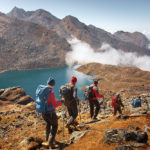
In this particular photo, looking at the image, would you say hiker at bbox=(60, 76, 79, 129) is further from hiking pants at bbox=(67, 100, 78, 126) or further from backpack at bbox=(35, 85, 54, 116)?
backpack at bbox=(35, 85, 54, 116)

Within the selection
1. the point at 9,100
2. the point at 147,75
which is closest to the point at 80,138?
the point at 9,100

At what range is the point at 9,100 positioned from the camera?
5647 centimetres

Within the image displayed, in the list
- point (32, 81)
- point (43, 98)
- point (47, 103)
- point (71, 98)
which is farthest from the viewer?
point (32, 81)

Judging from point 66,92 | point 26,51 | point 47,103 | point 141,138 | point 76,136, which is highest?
point 26,51

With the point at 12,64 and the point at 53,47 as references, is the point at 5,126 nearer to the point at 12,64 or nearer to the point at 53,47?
the point at 12,64

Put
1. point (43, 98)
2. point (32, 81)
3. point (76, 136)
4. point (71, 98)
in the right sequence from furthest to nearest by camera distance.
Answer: point (32, 81), point (71, 98), point (76, 136), point (43, 98)

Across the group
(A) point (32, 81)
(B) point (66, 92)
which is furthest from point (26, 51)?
(B) point (66, 92)

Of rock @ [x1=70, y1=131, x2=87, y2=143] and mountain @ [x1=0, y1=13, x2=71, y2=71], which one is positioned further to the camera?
mountain @ [x1=0, y1=13, x2=71, y2=71]

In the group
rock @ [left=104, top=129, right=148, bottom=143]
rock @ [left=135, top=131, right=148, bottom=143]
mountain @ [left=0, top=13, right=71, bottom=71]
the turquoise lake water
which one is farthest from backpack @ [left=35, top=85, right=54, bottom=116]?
mountain @ [left=0, top=13, right=71, bottom=71]

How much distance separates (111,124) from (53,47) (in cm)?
18966

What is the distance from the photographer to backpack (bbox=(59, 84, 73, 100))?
26.7ft

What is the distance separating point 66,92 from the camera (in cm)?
817

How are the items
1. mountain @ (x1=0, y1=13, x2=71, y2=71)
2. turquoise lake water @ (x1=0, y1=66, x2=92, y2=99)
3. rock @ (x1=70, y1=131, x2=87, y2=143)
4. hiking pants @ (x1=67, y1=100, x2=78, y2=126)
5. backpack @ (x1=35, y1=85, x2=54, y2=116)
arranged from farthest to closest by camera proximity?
1. mountain @ (x1=0, y1=13, x2=71, y2=71)
2. turquoise lake water @ (x1=0, y1=66, x2=92, y2=99)
3. hiking pants @ (x1=67, y1=100, x2=78, y2=126)
4. rock @ (x1=70, y1=131, x2=87, y2=143)
5. backpack @ (x1=35, y1=85, x2=54, y2=116)

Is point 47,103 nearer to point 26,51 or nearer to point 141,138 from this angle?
point 141,138
